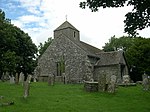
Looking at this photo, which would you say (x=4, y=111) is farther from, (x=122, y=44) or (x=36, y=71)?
(x=122, y=44)

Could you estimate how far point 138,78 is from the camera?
54906mm

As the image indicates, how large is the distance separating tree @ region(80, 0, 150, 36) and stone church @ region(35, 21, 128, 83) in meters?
25.6

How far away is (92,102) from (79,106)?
75.1 inches

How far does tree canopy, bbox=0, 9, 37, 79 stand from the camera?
3678cm

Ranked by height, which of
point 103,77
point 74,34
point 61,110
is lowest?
point 61,110

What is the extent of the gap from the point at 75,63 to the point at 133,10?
27.8m

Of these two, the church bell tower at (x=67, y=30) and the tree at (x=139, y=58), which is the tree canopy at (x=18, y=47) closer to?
the church bell tower at (x=67, y=30)

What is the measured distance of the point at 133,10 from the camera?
1584 centimetres

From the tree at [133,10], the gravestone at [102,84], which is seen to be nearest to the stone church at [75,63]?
the gravestone at [102,84]

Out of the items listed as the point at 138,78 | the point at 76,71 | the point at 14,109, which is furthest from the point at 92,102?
the point at 138,78

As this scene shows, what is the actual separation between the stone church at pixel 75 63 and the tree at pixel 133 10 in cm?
2559

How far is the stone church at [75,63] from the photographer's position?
42562 millimetres

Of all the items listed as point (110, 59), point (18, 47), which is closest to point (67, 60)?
point (110, 59)

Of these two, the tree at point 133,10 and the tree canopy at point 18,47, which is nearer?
the tree at point 133,10
